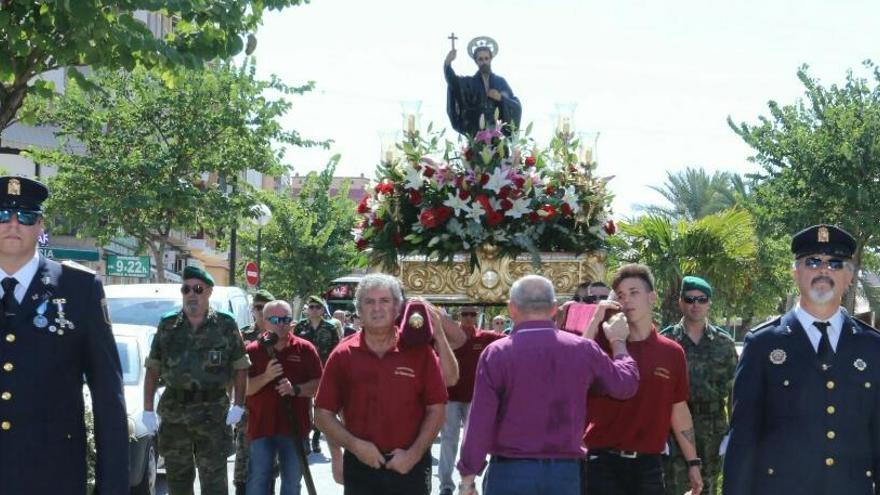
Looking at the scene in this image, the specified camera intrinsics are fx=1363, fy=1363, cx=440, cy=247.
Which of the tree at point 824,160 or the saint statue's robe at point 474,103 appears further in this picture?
the tree at point 824,160

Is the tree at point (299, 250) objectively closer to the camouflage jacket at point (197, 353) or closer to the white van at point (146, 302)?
the white van at point (146, 302)

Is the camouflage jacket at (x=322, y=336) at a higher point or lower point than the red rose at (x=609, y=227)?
lower

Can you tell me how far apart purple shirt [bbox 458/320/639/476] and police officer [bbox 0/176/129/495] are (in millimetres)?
1915

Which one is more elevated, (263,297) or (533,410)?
(263,297)

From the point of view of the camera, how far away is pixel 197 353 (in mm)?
10148

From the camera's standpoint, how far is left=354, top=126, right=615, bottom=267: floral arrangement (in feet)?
28.0

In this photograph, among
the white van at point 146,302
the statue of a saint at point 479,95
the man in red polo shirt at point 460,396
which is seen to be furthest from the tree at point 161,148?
the statue of a saint at point 479,95

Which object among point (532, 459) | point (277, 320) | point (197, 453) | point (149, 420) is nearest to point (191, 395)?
point (197, 453)

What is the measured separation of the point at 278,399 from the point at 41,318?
18.8 ft

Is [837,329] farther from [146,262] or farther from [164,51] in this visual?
[146,262]

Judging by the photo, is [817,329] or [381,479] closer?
[817,329]

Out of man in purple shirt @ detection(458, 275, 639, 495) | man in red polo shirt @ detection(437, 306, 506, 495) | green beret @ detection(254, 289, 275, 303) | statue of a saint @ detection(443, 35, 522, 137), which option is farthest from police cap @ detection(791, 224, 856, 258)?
green beret @ detection(254, 289, 275, 303)

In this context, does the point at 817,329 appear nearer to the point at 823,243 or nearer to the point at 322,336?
the point at 823,243

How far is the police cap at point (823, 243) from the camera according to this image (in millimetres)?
6223
